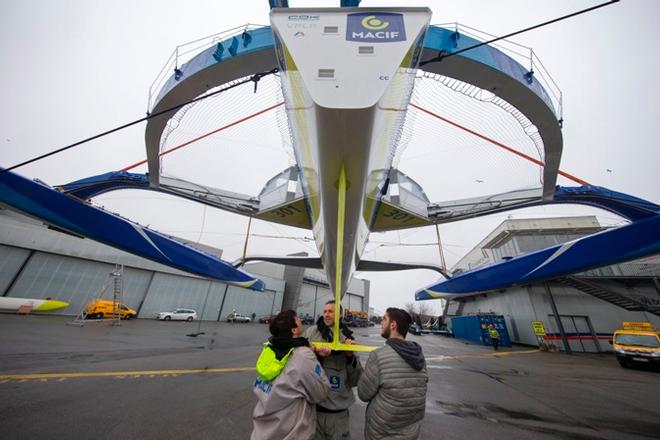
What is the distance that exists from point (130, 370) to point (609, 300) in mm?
23747

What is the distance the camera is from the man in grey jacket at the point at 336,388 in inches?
75.3

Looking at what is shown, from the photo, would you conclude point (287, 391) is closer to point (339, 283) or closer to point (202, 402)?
point (339, 283)

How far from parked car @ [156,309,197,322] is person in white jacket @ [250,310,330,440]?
86.5 ft

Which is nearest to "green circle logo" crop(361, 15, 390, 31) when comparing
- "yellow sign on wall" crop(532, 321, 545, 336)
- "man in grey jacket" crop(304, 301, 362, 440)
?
"man in grey jacket" crop(304, 301, 362, 440)

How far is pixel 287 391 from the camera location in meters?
1.52

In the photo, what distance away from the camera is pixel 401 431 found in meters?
1.69

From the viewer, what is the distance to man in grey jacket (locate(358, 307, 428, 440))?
5.44 feet

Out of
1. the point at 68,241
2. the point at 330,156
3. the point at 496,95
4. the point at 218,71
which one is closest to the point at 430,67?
the point at 496,95

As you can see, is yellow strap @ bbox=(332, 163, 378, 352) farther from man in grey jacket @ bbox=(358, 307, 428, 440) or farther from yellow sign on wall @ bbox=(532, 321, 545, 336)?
yellow sign on wall @ bbox=(532, 321, 545, 336)

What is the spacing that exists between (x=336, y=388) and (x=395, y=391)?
0.58 metres

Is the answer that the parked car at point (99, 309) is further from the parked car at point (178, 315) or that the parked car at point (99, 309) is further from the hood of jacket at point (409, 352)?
the hood of jacket at point (409, 352)

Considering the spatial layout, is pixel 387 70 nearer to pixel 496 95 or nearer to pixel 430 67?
pixel 430 67

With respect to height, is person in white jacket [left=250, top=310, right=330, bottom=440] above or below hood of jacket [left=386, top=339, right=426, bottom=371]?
below

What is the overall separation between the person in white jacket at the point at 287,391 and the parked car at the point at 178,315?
26368 millimetres
